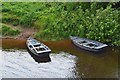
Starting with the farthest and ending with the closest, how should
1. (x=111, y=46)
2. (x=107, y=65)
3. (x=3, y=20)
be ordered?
(x=3, y=20)
(x=111, y=46)
(x=107, y=65)

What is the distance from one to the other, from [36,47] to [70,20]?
6045 millimetres

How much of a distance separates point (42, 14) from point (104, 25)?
8.58 metres

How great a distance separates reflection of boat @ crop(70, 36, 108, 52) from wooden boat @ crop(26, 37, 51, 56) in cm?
340

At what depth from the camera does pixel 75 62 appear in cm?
2511

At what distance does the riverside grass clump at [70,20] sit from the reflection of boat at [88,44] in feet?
3.12

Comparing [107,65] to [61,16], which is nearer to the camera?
[107,65]

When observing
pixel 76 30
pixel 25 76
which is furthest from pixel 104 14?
pixel 25 76

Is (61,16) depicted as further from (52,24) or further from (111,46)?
(111,46)

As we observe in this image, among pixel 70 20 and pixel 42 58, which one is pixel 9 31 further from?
pixel 42 58

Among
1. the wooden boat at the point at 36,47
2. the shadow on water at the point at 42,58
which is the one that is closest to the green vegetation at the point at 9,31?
the wooden boat at the point at 36,47

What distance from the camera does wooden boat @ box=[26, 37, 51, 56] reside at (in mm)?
25575

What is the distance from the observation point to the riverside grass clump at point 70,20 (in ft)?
95.7

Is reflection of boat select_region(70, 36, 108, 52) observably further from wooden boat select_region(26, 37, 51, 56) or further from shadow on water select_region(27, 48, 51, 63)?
shadow on water select_region(27, 48, 51, 63)

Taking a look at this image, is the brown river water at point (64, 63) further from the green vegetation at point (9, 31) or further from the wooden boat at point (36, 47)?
the green vegetation at point (9, 31)
